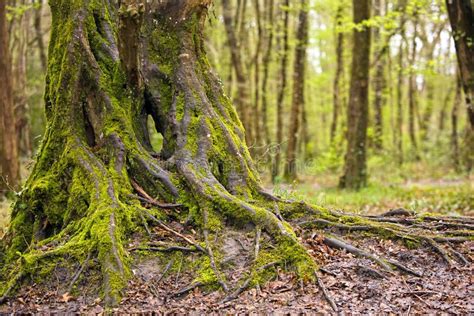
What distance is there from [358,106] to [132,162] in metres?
11.4

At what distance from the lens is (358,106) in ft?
54.5

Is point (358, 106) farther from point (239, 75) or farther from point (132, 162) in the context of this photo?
point (132, 162)

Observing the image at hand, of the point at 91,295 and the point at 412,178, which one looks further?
the point at 412,178

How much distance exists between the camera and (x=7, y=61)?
1280 centimetres

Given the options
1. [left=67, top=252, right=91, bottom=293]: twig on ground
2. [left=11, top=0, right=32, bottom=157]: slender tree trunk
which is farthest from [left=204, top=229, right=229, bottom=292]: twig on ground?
[left=11, top=0, right=32, bottom=157]: slender tree trunk

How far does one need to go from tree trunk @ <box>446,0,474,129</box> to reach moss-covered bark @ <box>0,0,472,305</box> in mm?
6078

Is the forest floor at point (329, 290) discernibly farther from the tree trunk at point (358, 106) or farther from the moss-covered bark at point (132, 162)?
the tree trunk at point (358, 106)

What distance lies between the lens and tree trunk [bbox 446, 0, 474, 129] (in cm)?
1093

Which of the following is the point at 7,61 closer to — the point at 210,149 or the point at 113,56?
the point at 113,56

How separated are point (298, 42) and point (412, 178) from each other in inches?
313

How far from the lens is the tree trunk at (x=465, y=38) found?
10930 mm

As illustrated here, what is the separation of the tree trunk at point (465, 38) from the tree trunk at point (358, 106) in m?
5.19

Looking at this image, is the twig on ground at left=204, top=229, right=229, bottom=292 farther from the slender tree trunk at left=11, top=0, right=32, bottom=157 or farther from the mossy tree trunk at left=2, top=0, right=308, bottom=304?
the slender tree trunk at left=11, top=0, right=32, bottom=157

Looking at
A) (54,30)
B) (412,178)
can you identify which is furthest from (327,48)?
(54,30)
